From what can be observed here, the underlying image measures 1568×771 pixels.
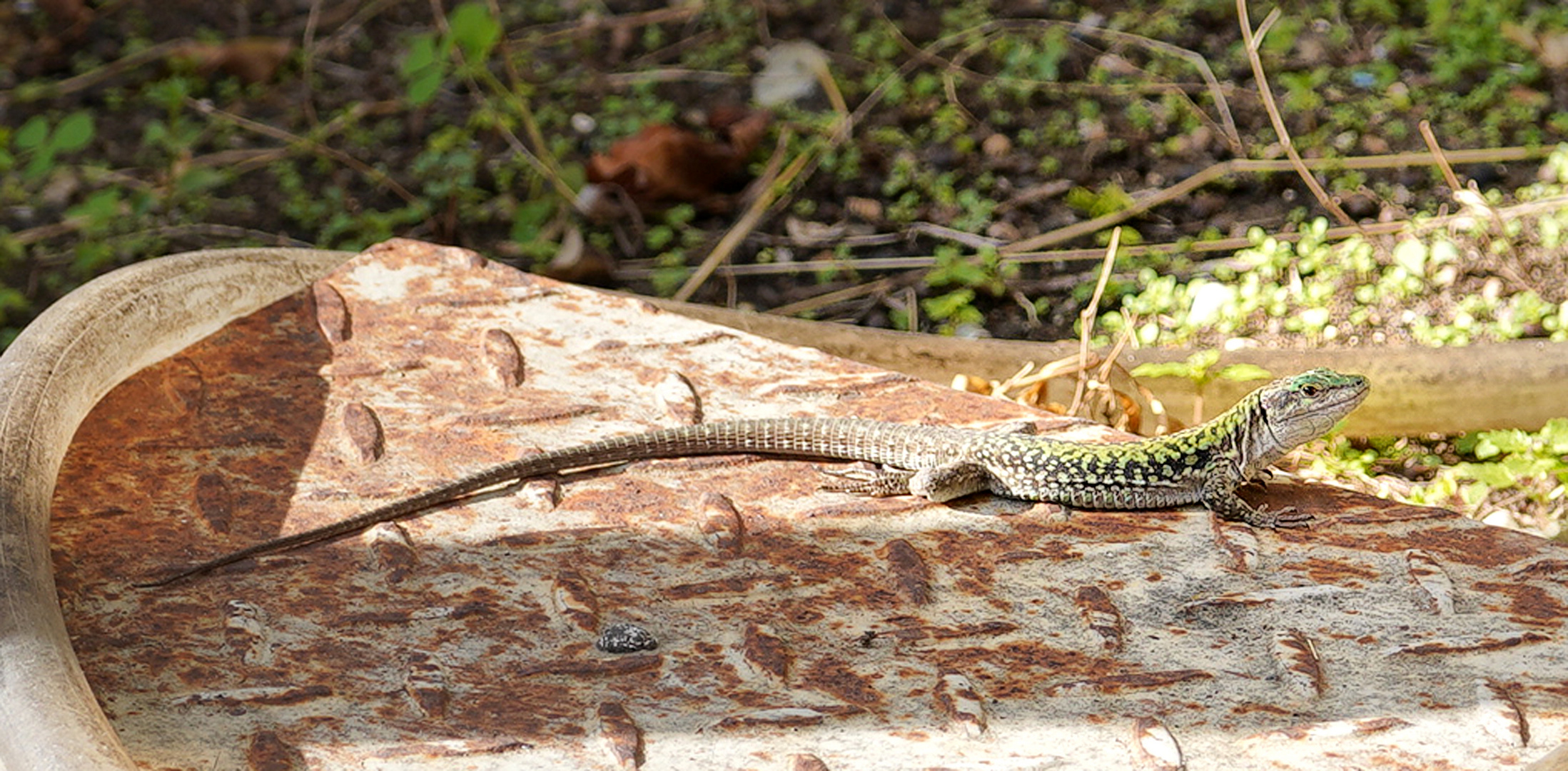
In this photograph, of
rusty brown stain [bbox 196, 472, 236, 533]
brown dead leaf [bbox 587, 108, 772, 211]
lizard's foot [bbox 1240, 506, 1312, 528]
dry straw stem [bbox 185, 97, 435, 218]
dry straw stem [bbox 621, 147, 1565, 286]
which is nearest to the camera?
rusty brown stain [bbox 196, 472, 236, 533]

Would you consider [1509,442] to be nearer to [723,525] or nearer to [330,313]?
[723,525]

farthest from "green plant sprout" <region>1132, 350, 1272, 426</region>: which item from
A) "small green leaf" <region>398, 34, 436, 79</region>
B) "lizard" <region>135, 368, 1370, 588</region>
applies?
"small green leaf" <region>398, 34, 436, 79</region>

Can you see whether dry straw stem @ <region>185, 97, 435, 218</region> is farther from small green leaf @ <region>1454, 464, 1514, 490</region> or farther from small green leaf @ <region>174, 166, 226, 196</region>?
small green leaf @ <region>1454, 464, 1514, 490</region>

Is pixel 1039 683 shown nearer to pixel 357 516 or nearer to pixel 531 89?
pixel 357 516

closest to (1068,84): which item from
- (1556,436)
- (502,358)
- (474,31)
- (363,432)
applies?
(474,31)

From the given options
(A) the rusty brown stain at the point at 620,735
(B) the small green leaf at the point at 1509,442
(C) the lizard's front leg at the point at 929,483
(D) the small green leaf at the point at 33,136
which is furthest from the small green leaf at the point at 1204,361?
(D) the small green leaf at the point at 33,136

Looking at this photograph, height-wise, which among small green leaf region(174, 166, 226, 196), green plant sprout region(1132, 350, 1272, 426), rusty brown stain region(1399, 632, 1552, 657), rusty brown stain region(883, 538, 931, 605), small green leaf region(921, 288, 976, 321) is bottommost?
small green leaf region(921, 288, 976, 321)
